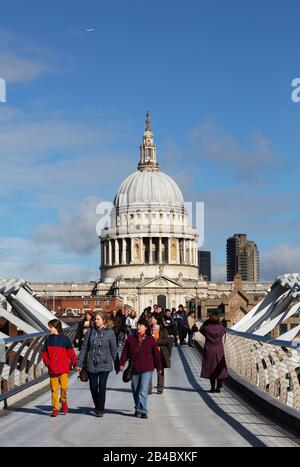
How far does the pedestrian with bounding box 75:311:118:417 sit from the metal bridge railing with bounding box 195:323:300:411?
8.99 ft

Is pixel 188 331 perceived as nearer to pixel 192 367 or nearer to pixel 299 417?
pixel 192 367

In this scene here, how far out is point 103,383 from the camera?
1684cm

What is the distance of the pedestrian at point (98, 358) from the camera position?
1681cm

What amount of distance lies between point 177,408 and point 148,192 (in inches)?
6892

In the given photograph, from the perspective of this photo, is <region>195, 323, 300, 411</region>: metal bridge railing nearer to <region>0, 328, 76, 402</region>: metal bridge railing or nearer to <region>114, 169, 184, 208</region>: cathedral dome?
<region>0, 328, 76, 402</region>: metal bridge railing

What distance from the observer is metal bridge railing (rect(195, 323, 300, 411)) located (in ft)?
53.8

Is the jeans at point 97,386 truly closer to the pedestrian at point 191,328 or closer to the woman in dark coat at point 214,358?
the woman in dark coat at point 214,358

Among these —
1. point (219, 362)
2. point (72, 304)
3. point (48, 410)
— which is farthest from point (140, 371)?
point (72, 304)

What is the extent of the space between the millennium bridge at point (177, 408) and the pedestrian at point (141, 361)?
0.30 metres

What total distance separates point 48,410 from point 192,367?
13.2 meters

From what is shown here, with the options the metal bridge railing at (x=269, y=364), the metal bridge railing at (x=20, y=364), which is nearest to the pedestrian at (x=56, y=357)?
the metal bridge railing at (x=20, y=364)

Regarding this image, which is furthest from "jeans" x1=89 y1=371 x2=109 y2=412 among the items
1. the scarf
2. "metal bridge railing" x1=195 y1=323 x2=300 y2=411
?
"metal bridge railing" x1=195 y1=323 x2=300 y2=411
